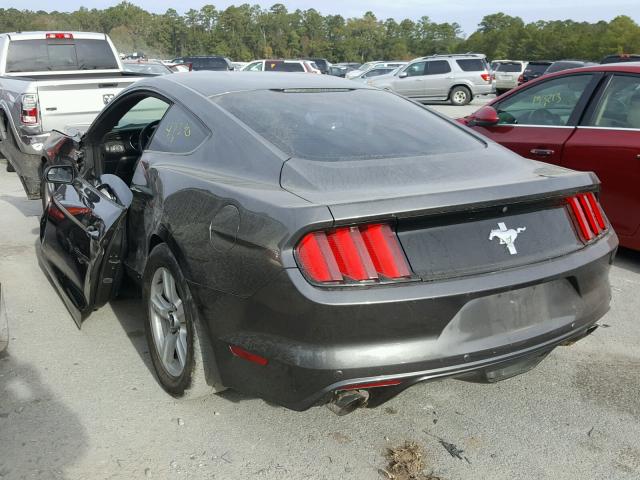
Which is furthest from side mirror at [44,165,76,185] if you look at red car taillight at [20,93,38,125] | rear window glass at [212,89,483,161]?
red car taillight at [20,93,38,125]

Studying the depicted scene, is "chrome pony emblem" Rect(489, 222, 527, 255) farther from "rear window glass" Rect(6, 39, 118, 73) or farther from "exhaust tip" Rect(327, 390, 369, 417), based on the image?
"rear window glass" Rect(6, 39, 118, 73)

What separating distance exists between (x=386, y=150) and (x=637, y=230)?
2.78 metres

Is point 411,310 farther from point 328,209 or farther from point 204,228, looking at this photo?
point 204,228

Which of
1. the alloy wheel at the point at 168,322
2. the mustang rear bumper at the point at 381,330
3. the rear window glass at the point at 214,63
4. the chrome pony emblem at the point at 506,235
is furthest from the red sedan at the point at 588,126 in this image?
the rear window glass at the point at 214,63

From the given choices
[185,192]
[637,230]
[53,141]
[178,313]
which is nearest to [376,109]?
[185,192]

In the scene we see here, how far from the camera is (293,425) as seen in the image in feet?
9.29

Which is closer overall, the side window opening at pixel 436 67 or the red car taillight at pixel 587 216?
the red car taillight at pixel 587 216

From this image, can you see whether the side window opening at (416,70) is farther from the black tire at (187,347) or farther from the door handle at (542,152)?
the black tire at (187,347)

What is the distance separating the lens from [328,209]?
2199 millimetres

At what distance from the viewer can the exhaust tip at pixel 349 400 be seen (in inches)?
90.7

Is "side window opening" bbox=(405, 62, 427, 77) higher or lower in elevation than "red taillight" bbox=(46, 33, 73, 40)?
lower

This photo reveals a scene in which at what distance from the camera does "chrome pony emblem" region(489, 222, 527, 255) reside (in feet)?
8.03

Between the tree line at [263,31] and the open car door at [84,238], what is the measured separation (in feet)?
307

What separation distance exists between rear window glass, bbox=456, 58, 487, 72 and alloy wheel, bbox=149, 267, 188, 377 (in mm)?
21296
